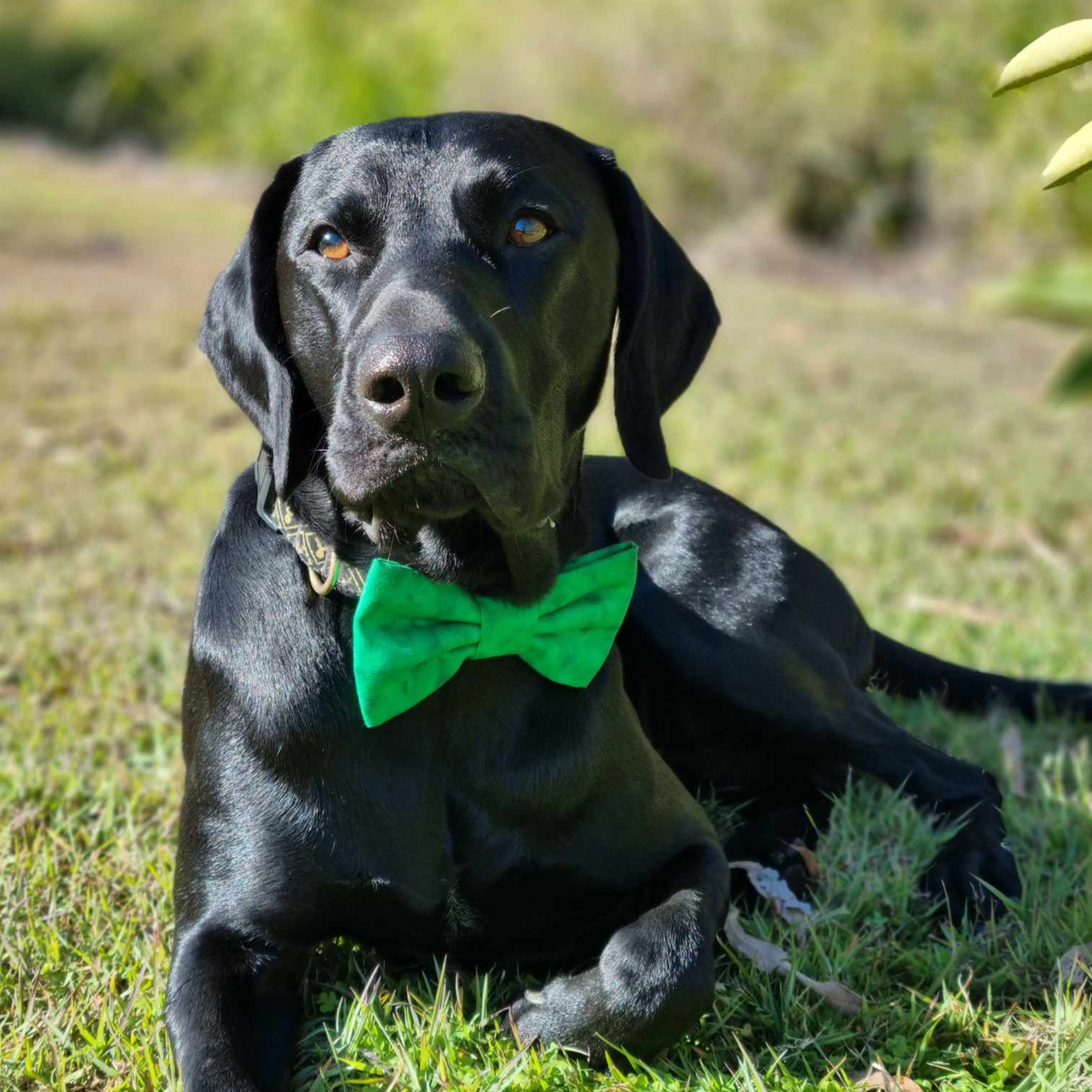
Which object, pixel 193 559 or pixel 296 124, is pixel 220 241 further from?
pixel 296 124

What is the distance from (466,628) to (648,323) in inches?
30.5

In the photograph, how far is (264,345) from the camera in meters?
2.44

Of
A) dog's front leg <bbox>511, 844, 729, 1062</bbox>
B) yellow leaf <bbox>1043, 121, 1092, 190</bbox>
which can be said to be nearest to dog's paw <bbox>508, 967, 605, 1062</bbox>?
dog's front leg <bbox>511, 844, 729, 1062</bbox>

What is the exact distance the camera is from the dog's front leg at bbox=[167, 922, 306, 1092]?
2016 mm

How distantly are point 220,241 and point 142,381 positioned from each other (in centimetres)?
698

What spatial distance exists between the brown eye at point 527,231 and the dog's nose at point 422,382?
45 centimetres

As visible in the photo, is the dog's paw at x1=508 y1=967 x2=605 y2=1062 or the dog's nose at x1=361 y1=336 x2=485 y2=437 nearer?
the dog's nose at x1=361 y1=336 x2=485 y2=437

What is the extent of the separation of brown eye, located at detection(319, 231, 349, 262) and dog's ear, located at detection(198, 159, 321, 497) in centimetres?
17

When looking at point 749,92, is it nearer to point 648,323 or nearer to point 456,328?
point 648,323

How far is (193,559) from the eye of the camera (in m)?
4.93

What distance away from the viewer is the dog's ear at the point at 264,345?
2395 mm

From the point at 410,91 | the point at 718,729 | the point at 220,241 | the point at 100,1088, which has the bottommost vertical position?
the point at 100,1088

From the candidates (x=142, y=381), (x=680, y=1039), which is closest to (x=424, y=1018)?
(x=680, y=1039)

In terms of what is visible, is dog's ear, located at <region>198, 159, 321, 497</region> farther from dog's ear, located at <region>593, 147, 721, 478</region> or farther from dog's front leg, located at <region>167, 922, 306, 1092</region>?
dog's front leg, located at <region>167, 922, 306, 1092</region>
